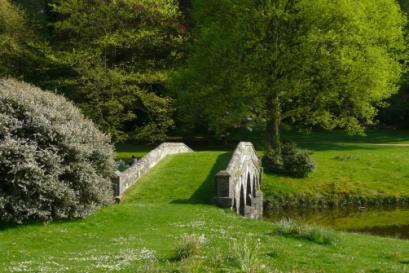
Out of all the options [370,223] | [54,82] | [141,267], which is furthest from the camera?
[54,82]

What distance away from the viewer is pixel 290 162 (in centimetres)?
3722

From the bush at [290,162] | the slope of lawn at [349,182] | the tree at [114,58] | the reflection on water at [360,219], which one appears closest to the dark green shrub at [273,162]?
the bush at [290,162]

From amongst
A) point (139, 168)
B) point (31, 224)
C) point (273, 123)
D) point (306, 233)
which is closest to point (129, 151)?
point (273, 123)

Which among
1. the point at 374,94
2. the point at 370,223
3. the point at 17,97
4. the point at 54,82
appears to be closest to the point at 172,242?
the point at 17,97

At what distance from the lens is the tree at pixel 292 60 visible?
35781mm

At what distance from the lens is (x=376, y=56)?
36.2m

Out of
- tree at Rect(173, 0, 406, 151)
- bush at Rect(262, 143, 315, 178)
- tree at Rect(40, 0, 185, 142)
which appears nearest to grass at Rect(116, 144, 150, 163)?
tree at Rect(40, 0, 185, 142)

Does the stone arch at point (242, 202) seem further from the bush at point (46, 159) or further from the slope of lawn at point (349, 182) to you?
the bush at point (46, 159)

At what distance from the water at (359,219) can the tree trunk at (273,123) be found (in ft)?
21.3

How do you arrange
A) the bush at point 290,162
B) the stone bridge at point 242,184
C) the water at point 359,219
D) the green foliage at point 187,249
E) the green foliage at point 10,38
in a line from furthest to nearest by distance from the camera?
the green foliage at point 10,38
the bush at point 290,162
the water at point 359,219
the stone bridge at point 242,184
the green foliage at point 187,249

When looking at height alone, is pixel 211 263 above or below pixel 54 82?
below

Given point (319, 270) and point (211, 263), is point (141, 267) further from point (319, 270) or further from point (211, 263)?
point (319, 270)

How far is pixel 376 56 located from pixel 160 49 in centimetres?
1790

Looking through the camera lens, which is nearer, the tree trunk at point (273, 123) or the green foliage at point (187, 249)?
the green foliage at point (187, 249)
